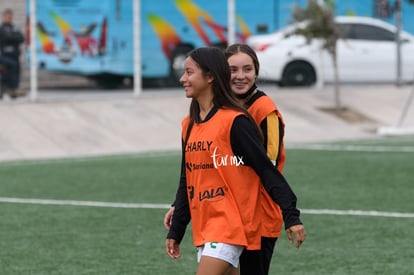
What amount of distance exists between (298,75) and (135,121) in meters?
6.62

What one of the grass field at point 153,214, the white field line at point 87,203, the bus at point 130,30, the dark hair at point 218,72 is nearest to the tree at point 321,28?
the bus at point 130,30

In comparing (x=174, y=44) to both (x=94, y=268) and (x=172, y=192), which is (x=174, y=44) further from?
(x=94, y=268)

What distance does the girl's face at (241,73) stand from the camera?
5.11 metres

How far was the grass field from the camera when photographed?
8.00 metres

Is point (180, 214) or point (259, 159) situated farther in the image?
point (180, 214)

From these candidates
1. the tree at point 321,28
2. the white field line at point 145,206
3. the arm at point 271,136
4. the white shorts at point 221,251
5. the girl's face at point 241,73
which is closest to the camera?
the white shorts at point 221,251

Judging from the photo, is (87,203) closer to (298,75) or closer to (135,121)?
(135,121)

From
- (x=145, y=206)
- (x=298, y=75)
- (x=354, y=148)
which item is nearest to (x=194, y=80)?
(x=145, y=206)

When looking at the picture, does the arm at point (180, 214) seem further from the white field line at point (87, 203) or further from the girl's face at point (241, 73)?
the white field line at point (87, 203)

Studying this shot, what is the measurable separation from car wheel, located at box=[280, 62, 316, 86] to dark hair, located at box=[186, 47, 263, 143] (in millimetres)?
→ 19593

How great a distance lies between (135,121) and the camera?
19094mm

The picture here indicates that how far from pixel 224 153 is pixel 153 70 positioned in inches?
768

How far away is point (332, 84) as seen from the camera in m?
25.5

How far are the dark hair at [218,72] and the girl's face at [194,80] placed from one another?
0.02 m
